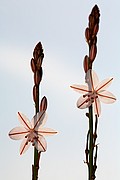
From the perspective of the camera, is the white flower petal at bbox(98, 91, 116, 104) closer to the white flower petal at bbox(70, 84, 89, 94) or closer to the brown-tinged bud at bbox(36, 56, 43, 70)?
the white flower petal at bbox(70, 84, 89, 94)

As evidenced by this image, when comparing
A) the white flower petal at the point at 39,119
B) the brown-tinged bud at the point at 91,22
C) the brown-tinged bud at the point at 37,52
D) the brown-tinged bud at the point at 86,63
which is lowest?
the white flower petal at the point at 39,119

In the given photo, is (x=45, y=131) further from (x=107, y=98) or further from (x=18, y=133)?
(x=107, y=98)

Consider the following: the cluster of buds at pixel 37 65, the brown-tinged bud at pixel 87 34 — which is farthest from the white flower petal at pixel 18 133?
the brown-tinged bud at pixel 87 34

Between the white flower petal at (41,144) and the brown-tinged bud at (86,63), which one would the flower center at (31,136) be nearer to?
the white flower petal at (41,144)

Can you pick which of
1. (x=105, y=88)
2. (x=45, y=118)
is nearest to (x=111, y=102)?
(x=105, y=88)

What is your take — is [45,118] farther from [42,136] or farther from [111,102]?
[111,102]

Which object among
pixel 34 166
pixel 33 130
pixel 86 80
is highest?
pixel 86 80

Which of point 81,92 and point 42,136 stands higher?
point 81,92
